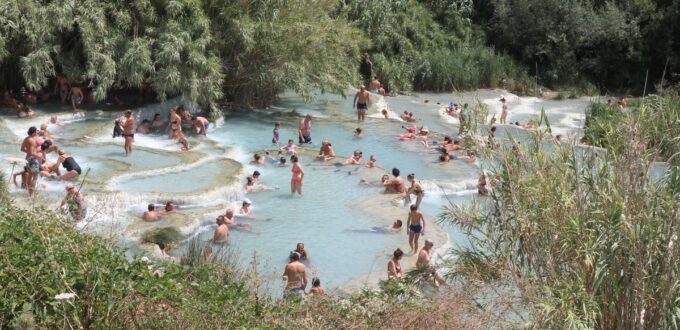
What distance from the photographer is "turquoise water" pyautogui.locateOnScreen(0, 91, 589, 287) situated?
47.9 ft

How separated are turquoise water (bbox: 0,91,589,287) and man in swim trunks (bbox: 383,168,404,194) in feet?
0.95

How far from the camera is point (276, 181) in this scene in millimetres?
18438

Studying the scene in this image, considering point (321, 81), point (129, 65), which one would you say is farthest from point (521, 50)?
point (129, 65)

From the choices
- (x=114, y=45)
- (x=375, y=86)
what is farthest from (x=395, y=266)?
(x=375, y=86)

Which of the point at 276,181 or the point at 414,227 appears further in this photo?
the point at 276,181

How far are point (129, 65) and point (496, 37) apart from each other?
62.2ft

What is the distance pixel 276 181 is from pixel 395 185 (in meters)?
2.64

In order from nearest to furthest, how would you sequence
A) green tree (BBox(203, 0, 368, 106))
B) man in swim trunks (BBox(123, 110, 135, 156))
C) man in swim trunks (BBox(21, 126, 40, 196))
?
man in swim trunks (BBox(21, 126, 40, 196)), man in swim trunks (BBox(123, 110, 135, 156)), green tree (BBox(203, 0, 368, 106))

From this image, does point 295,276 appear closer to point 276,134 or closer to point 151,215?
point 151,215

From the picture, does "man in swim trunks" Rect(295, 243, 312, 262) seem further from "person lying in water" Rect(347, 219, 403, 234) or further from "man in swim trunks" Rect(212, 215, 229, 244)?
"person lying in water" Rect(347, 219, 403, 234)

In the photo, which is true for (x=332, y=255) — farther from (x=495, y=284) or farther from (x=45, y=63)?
(x=45, y=63)

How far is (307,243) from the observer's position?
1469 cm

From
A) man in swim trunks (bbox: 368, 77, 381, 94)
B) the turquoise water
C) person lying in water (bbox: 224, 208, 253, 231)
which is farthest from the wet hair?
man in swim trunks (bbox: 368, 77, 381, 94)

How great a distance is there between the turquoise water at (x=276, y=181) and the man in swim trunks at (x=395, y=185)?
0.95ft
